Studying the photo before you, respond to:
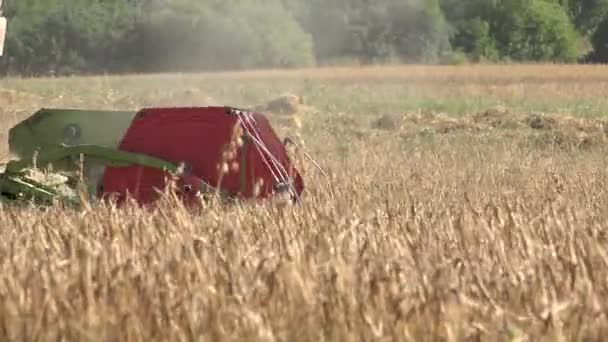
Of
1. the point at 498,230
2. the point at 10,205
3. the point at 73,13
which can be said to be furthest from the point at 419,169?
the point at 73,13

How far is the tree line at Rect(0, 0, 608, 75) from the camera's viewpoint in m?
20.5

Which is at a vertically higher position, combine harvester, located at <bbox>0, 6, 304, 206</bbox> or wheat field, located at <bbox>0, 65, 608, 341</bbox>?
wheat field, located at <bbox>0, 65, 608, 341</bbox>

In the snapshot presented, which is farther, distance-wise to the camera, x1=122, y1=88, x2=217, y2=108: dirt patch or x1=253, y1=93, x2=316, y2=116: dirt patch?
x1=253, y1=93, x2=316, y2=116: dirt patch

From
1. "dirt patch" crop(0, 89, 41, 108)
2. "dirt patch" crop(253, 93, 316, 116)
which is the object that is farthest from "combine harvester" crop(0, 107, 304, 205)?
"dirt patch" crop(0, 89, 41, 108)

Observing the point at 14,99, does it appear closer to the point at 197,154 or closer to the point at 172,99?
the point at 172,99

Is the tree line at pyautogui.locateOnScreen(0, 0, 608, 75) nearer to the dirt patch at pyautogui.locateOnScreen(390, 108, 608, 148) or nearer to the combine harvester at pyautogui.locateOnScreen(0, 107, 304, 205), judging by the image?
the dirt patch at pyautogui.locateOnScreen(390, 108, 608, 148)

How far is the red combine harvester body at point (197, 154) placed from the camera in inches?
249

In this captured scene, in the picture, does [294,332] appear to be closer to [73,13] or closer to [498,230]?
[498,230]

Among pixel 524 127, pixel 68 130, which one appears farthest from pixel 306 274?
pixel 524 127

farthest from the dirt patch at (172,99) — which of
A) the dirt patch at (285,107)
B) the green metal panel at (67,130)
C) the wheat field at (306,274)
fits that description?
the wheat field at (306,274)

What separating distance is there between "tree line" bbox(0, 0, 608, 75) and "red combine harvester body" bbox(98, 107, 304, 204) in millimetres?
9196

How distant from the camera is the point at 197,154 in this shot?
252 inches

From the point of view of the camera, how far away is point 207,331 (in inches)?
114

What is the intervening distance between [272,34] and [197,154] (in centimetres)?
1681
